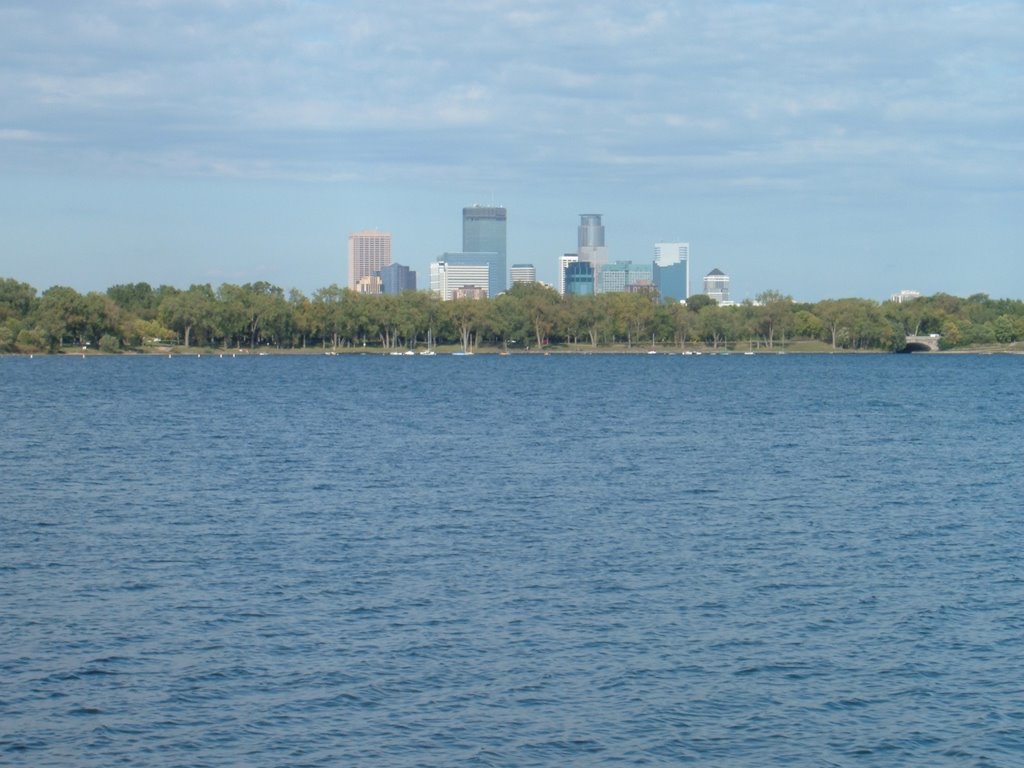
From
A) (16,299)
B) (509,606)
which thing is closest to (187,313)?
(16,299)

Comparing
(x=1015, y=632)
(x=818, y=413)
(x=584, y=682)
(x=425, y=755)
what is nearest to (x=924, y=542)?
(x=1015, y=632)

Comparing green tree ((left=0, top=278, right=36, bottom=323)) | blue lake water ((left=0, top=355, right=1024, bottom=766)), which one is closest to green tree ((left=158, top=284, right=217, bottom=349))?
green tree ((left=0, top=278, right=36, bottom=323))

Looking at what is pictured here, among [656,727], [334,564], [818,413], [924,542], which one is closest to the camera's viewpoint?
[656,727]

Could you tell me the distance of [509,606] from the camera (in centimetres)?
2225

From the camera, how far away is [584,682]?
1827 cm

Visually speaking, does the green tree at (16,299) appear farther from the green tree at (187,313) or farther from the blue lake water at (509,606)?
the blue lake water at (509,606)

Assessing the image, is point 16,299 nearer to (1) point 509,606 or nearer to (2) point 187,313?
(2) point 187,313

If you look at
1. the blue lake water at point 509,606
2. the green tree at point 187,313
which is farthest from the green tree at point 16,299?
the blue lake water at point 509,606

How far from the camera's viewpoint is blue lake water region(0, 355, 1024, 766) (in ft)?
54.1

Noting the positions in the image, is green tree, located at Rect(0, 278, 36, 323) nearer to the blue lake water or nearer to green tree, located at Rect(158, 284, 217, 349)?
green tree, located at Rect(158, 284, 217, 349)

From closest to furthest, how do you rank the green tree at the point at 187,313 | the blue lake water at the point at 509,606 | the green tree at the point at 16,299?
the blue lake water at the point at 509,606
the green tree at the point at 16,299
the green tree at the point at 187,313

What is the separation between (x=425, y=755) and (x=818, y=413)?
194ft

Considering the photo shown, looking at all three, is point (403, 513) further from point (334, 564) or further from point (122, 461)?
point (122, 461)

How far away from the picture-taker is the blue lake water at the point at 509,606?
1648 cm
